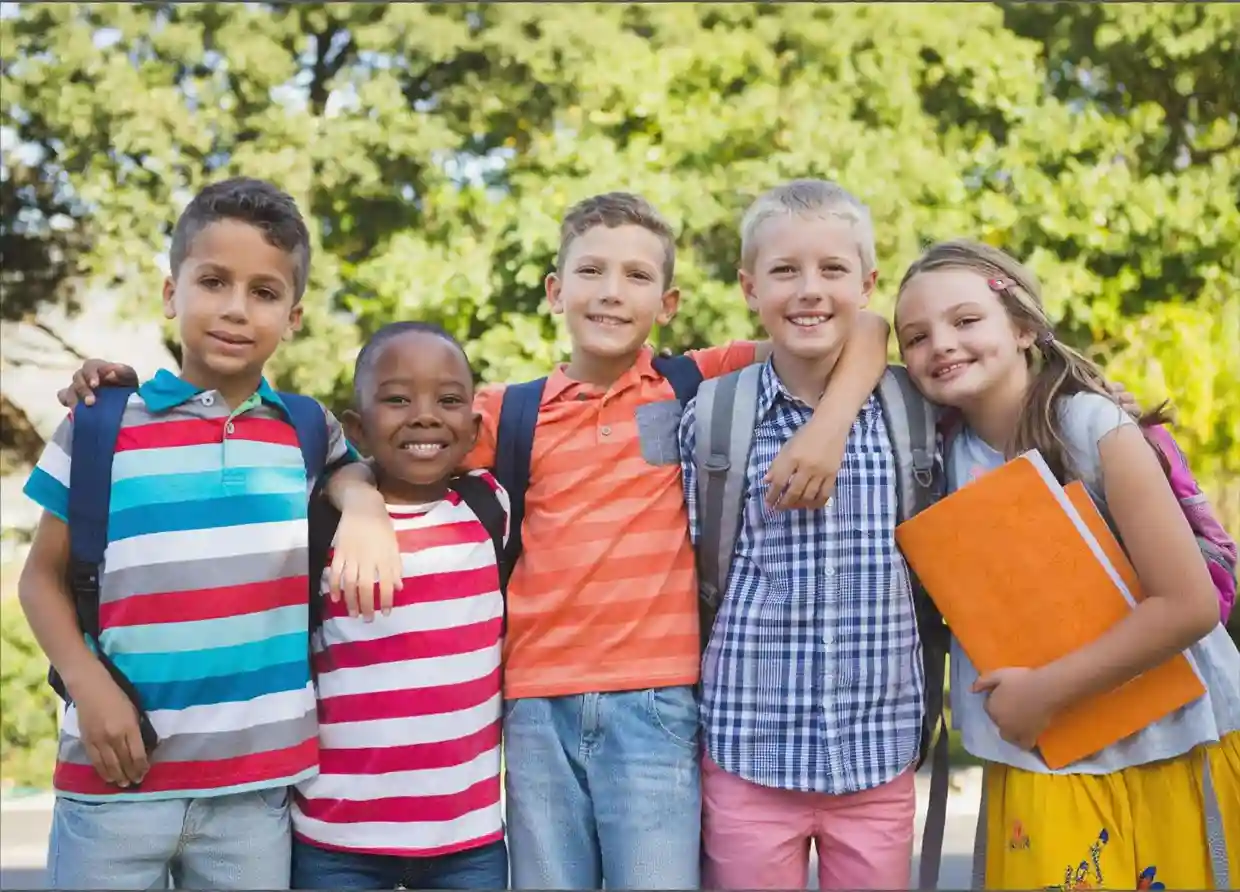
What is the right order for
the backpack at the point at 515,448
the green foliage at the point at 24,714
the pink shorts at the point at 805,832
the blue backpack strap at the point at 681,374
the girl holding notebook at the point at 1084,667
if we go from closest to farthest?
1. the girl holding notebook at the point at 1084,667
2. the pink shorts at the point at 805,832
3. the backpack at the point at 515,448
4. the blue backpack strap at the point at 681,374
5. the green foliage at the point at 24,714

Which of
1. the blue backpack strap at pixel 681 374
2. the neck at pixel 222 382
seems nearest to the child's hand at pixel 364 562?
the neck at pixel 222 382

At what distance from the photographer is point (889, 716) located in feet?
7.22

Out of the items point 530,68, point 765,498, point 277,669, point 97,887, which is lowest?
point 97,887

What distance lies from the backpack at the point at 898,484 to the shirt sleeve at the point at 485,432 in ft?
1.34

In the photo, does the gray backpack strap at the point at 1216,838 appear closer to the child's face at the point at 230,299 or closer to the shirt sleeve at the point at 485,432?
the shirt sleeve at the point at 485,432

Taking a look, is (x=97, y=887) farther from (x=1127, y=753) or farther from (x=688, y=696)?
(x=1127, y=753)

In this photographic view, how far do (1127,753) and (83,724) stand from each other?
1829 mm

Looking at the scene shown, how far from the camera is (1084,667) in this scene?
2.10m

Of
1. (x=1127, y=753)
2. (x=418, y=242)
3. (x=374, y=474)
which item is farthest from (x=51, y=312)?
(x=1127, y=753)

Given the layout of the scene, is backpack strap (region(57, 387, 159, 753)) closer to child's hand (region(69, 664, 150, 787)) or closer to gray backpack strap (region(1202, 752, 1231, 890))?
child's hand (region(69, 664, 150, 787))

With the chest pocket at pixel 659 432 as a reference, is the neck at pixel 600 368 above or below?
above

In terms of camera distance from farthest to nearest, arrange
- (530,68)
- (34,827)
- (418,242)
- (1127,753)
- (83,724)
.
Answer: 1. (530,68)
2. (418,242)
3. (34,827)
4. (1127,753)
5. (83,724)

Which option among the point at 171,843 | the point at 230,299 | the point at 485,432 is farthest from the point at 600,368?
the point at 171,843

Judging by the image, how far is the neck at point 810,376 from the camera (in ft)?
7.72
